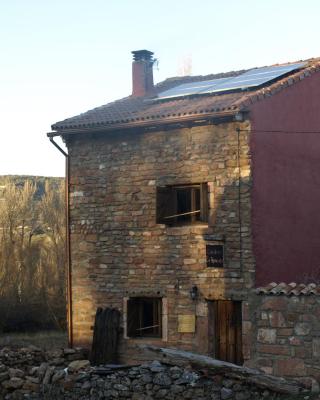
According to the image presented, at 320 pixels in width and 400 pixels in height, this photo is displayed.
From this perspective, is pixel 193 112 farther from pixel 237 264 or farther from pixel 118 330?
pixel 118 330

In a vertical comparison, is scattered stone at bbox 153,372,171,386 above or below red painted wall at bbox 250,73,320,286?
below

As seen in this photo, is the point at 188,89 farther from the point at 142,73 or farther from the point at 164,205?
the point at 164,205

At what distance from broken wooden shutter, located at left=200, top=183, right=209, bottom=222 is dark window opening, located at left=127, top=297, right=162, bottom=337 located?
1885mm

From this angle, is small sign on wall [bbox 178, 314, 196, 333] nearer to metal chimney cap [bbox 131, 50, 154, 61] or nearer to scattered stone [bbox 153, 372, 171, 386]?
scattered stone [bbox 153, 372, 171, 386]

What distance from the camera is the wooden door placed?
41.3 ft

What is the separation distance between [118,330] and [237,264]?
290cm

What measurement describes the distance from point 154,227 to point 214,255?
145cm

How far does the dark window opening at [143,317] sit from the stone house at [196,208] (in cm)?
2

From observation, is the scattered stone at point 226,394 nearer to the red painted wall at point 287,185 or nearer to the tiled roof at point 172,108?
the red painted wall at point 287,185

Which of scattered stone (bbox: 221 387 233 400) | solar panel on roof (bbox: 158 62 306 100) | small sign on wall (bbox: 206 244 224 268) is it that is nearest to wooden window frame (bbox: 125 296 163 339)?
small sign on wall (bbox: 206 244 224 268)

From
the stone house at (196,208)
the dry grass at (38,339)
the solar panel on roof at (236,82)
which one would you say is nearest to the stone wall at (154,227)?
the stone house at (196,208)

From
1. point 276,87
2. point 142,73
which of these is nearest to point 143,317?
point 276,87

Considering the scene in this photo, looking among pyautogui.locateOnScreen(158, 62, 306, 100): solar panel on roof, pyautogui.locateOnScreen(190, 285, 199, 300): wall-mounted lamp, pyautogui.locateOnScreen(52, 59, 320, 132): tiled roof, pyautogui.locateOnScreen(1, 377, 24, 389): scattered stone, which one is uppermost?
pyautogui.locateOnScreen(158, 62, 306, 100): solar panel on roof

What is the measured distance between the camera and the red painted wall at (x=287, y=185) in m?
12.6
